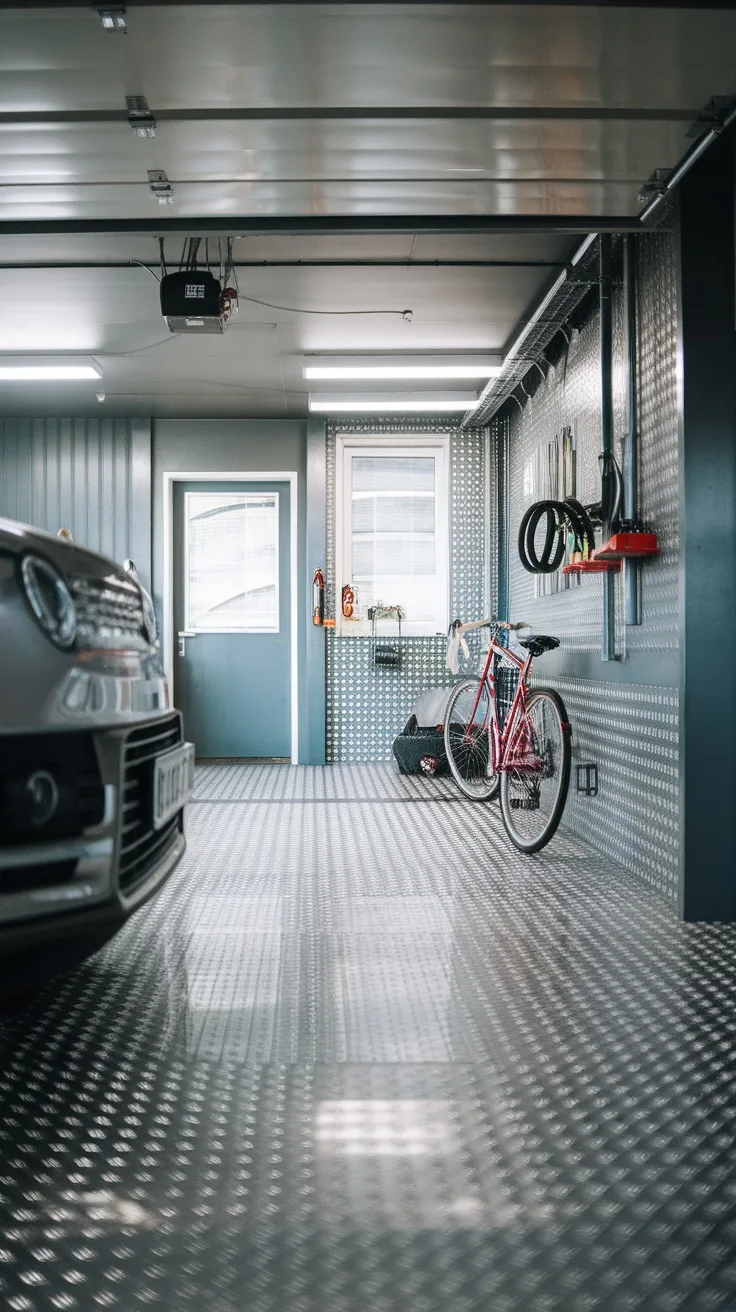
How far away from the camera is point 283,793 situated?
6594 mm

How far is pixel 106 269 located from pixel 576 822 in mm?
3834

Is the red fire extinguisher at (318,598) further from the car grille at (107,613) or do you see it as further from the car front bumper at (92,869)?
the car front bumper at (92,869)

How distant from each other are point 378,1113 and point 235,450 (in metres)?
7.34

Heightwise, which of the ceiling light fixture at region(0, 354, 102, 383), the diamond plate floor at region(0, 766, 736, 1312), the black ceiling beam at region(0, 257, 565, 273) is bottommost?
the diamond plate floor at region(0, 766, 736, 1312)

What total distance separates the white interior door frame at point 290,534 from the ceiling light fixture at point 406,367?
1843 millimetres

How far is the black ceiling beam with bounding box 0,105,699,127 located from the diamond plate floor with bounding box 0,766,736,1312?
2679 millimetres

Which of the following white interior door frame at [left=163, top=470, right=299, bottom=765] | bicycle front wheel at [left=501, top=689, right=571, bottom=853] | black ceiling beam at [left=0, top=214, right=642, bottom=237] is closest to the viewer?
black ceiling beam at [left=0, top=214, right=642, bottom=237]

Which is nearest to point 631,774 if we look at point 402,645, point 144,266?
point 144,266

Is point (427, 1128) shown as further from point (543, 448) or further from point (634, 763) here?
point (543, 448)

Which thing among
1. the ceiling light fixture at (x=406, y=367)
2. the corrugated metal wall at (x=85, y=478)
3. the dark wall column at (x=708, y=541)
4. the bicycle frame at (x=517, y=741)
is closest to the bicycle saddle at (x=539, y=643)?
the bicycle frame at (x=517, y=741)

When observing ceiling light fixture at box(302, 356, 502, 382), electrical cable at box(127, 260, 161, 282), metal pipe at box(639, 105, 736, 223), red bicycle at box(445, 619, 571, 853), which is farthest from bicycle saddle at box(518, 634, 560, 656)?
electrical cable at box(127, 260, 161, 282)

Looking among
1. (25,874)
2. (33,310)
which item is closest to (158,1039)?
(25,874)

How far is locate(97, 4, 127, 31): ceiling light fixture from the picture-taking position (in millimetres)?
2551

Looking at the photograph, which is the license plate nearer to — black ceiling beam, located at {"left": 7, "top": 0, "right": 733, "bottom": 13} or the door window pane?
black ceiling beam, located at {"left": 7, "top": 0, "right": 733, "bottom": 13}
